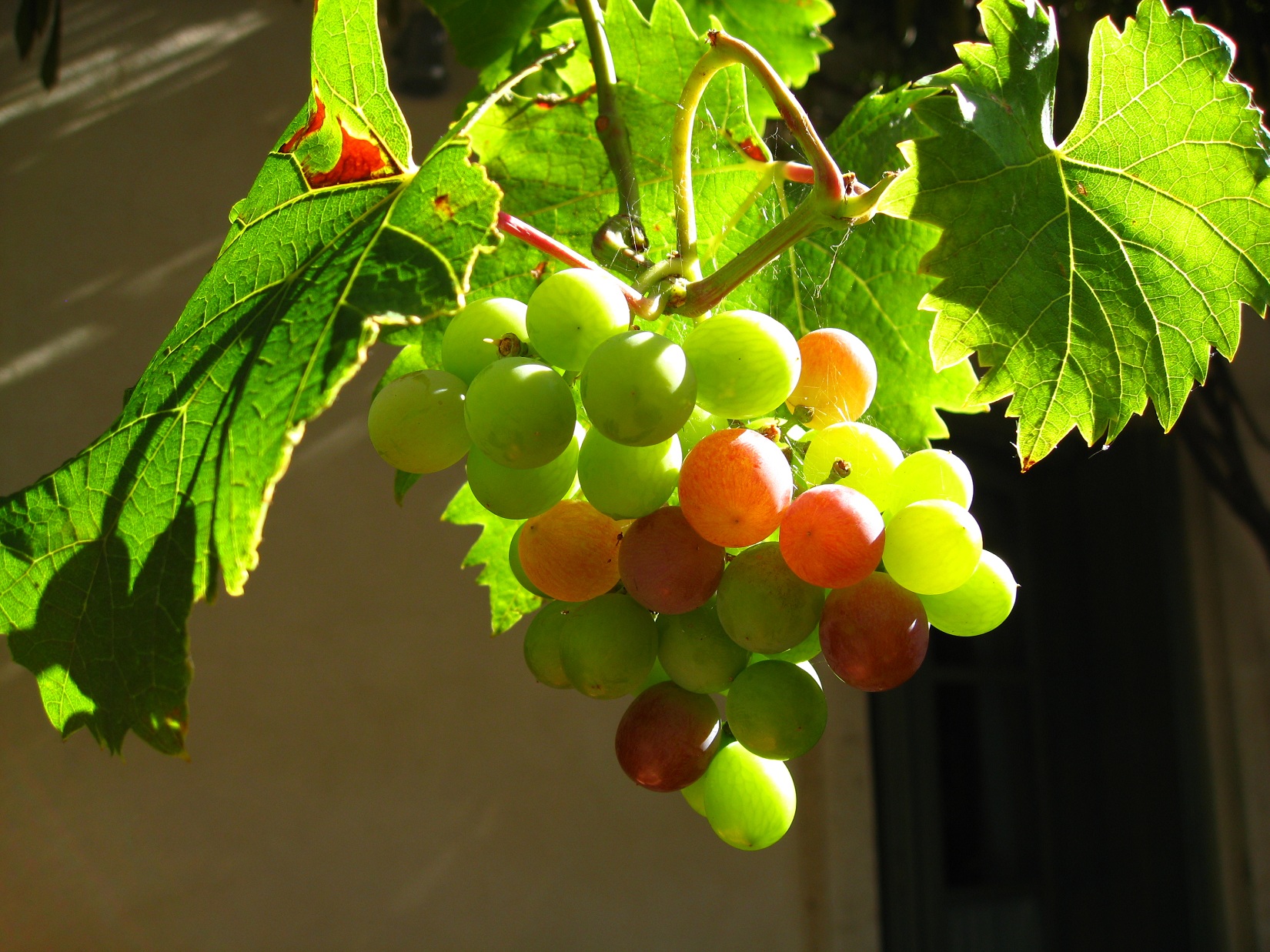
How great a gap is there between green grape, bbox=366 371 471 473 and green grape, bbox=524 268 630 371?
4cm

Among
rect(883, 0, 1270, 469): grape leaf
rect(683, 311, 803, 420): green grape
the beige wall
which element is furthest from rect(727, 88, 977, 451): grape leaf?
the beige wall

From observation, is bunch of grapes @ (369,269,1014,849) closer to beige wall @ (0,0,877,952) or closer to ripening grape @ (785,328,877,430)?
ripening grape @ (785,328,877,430)

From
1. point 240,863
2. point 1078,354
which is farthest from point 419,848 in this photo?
point 1078,354

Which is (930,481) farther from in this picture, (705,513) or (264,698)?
(264,698)

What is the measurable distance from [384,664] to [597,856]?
0.55 meters

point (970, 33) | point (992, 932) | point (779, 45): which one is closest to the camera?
point (779, 45)

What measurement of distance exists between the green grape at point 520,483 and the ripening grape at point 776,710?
113 millimetres

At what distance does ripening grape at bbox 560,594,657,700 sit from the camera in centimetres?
40

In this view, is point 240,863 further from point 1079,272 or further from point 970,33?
point 970,33

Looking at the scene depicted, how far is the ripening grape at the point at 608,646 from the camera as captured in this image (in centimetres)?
40

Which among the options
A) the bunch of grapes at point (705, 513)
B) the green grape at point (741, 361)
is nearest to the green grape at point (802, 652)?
the bunch of grapes at point (705, 513)

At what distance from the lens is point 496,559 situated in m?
0.58

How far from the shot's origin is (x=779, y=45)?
0.73 metres

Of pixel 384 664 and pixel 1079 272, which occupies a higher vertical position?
pixel 1079 272
